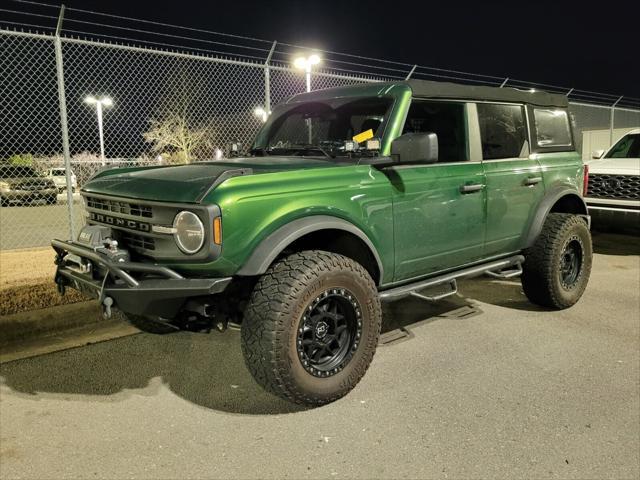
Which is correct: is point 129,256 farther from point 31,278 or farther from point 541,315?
point 541,315

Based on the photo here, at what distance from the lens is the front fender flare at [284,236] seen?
3.08 meters

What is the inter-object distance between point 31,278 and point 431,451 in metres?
4.65

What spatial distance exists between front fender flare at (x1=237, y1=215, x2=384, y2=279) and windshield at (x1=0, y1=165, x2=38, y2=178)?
761cm

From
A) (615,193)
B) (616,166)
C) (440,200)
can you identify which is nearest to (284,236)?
(440,200)

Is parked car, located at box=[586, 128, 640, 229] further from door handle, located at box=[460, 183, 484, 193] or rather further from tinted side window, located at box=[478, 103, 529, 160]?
door handle, located at box=[460, 183, 484, 193]

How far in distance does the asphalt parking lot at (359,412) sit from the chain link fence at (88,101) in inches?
65.9

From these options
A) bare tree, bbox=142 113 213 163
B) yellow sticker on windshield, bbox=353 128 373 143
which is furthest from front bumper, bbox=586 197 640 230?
bare tree, bbox=142 113 213 163

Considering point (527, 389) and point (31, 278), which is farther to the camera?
point (31, 278)

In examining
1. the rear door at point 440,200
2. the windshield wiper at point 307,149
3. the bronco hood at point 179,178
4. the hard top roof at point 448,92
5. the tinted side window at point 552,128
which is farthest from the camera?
the tinted side window at point 552,128

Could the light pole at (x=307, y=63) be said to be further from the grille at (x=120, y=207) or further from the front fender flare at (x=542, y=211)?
the grille at (x=120, y=207)

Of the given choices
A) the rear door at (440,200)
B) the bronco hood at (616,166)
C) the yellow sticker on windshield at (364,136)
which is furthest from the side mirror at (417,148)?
the bronco hood at (616,166)

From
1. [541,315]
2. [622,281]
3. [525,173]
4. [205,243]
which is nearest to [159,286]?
[205,243]

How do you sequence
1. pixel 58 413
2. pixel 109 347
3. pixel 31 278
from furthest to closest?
pixel 31 278 → pixel 109 347 → pixel 58 413

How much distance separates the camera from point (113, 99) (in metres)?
10.8
